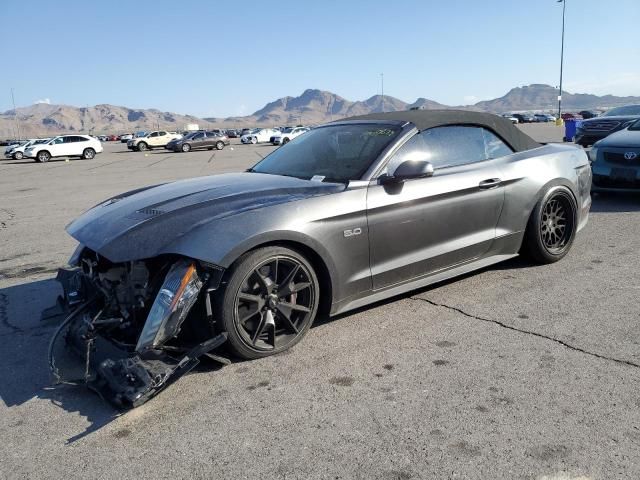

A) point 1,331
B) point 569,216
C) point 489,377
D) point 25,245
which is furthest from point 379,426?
point 25,245

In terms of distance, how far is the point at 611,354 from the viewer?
3.24 metres

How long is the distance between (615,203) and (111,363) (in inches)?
318

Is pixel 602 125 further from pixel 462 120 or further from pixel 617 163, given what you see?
pixel 462 120

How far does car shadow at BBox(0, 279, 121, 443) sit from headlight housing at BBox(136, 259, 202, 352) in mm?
427

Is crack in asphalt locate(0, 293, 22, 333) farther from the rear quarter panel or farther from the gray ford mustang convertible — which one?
the rear quarter panel

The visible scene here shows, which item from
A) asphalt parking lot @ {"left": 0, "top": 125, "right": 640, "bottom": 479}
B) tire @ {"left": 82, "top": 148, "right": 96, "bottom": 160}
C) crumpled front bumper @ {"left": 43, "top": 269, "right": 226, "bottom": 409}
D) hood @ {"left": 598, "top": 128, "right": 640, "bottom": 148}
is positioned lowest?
asphalt parking lot @ {"left": 0, "top": 125, "right": 640, "bottom": 479}

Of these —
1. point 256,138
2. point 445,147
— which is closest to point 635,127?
point 445,147

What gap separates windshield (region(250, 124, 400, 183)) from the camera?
3959mm

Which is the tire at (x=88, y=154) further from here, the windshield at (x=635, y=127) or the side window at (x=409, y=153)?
the side window at (x=409, y=153)

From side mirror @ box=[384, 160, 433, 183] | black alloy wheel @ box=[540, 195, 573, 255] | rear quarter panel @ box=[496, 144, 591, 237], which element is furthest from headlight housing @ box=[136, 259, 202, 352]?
black alloy wheel @ box=[540, 195, 573, 255]

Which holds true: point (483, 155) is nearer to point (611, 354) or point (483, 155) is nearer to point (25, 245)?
point (611, 354)

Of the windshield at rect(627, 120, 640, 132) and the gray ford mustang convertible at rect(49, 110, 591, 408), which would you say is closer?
the gray ford mustang convertible at rect(49, 110, 591, 408)

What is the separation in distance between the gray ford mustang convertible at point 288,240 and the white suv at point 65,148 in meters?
30.7

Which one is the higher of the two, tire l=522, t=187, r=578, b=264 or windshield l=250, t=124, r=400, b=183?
windshield l=250, t=124, r=400, b=183
